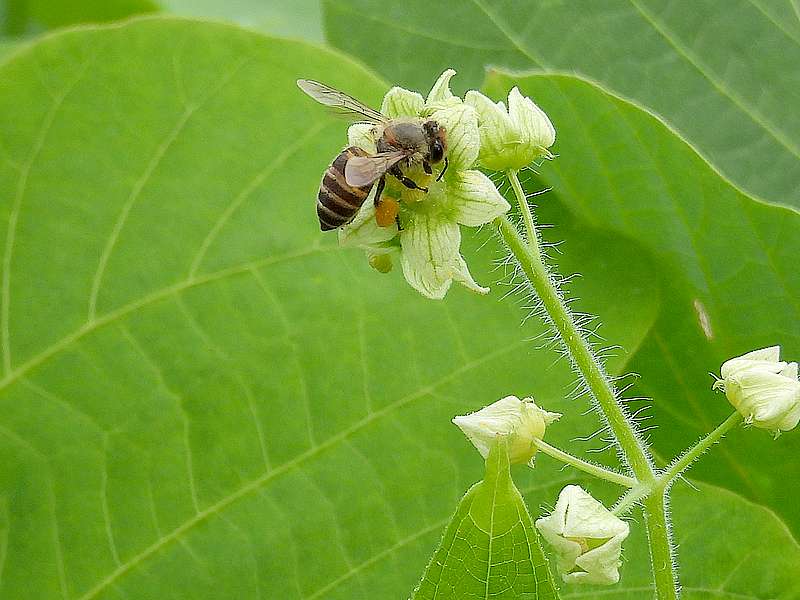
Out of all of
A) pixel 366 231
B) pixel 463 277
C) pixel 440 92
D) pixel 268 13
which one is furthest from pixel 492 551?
pixel 268 13

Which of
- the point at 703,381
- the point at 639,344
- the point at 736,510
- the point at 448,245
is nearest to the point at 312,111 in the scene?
the point at 448,245

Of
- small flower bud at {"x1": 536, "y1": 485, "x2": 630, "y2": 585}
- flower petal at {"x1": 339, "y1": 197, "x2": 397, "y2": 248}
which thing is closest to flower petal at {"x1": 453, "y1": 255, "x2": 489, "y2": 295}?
flower petal at {"x1": 339, "y1": 197, "x2": 397, "y2": 248}

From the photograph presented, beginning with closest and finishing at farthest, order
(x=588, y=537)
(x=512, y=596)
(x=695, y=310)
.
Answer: (x=512, y=596) → (x=588, y=537) → (x=695, y=310)

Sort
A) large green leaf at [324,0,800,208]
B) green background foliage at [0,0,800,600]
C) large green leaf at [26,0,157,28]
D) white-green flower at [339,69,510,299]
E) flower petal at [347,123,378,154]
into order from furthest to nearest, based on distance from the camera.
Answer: large green leaf at [26,0,157,28] → large green leaf at [324,0,800,208] → green background foliage at [0,0,800,600] → flower petal at [347,123,378,154] → white-green flower at [339,69,510,299]

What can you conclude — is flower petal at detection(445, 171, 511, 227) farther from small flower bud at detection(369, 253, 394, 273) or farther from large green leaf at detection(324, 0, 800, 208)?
large green leaf at detection(324, 0, 800, 208)

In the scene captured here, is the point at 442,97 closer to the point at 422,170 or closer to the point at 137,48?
the point at 422,170

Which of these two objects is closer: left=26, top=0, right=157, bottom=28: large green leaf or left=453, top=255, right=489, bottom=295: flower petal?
left=453, top=255, right=489, bottom=295: flower petal

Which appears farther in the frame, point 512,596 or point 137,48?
point 137,48

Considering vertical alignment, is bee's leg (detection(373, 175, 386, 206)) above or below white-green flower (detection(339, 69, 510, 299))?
above
